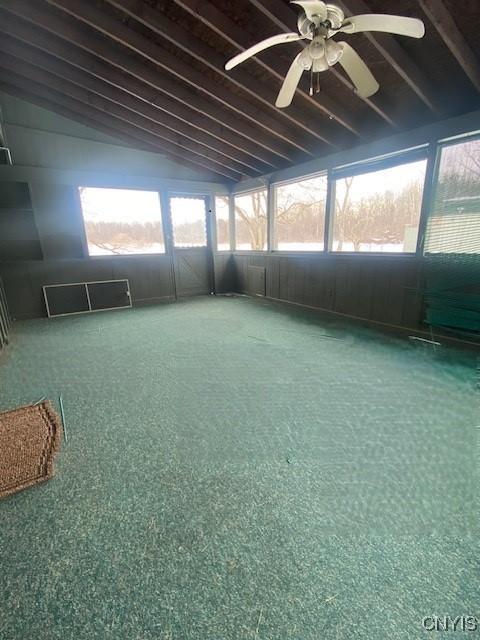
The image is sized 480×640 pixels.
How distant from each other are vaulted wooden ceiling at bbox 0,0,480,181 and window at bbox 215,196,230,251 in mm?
1877

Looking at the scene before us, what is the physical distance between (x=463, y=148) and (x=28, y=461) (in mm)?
4829

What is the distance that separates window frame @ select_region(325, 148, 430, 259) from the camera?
3330 millimetres

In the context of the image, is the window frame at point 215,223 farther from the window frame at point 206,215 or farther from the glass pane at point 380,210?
the glass pane at point 380,210

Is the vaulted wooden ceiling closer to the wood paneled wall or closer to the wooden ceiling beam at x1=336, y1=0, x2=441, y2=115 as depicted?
the wooden ceiling beam at x1=336, y1=0, x2=441, y2=115

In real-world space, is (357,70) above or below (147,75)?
below

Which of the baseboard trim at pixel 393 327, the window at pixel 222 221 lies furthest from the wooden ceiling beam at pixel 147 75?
the baseboard trim at pixel 393 327

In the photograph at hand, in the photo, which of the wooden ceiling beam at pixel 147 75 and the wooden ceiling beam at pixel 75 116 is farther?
the wooden ceiling beam at pixel 75 116

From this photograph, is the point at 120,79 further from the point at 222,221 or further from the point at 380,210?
the point at 380,210

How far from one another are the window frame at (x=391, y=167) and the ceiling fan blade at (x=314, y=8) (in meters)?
2.36

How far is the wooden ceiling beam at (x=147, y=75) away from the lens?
9.05 feet

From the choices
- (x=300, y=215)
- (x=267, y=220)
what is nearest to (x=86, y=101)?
(x=267, y=220)

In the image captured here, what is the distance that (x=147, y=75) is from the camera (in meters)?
3.36

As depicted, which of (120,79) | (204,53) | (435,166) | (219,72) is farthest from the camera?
(120,79)

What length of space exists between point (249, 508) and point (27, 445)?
4.83ft
